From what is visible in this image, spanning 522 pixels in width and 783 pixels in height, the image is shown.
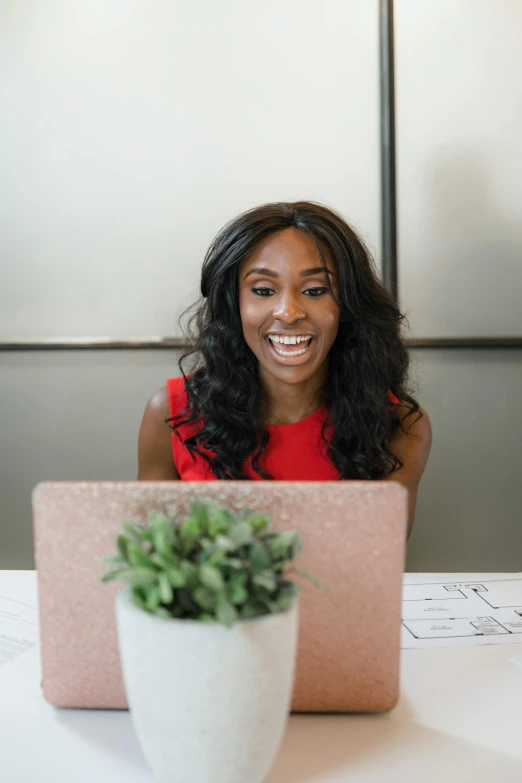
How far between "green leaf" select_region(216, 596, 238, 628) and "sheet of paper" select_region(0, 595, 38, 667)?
489mm

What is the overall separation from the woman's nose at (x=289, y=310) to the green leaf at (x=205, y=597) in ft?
3.21

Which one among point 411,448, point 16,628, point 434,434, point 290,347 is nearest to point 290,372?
point 290,347

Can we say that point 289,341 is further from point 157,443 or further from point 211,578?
point 211,578

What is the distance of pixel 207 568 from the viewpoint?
21.5 inches

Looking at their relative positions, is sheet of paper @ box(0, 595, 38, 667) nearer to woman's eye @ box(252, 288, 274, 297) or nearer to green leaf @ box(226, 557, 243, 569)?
green leaf @ box(226, 557, 243, 569)

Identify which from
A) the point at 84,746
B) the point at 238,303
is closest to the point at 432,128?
the point at 238,303

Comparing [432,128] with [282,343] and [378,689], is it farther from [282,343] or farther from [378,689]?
[378,689]

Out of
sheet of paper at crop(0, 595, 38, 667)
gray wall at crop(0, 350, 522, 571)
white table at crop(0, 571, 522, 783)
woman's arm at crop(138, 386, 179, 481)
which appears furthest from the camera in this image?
gray wall at crop(0, 350, 522, 571)

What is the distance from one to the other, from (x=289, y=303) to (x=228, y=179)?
3.03ft

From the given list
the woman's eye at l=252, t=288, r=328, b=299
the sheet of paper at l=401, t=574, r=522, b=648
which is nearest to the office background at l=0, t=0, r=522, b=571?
the woman's eye at l=252, t=288, r=328, b=299

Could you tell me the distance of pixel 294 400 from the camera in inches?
67.6

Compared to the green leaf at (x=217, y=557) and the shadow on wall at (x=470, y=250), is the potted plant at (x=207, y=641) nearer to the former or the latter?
the green leaf at (x=217, y=557)

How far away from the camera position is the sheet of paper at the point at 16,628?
3.10ft

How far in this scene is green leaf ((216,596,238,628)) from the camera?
1.79ft
